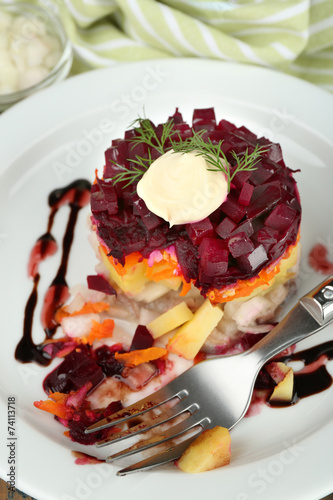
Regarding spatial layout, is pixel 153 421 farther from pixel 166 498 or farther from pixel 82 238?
pixel 82 238

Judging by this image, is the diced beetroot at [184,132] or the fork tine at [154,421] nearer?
the fork tine at [154,421]

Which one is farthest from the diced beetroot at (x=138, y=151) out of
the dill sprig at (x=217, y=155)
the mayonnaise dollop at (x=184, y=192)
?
the mayonnaise dollop at (x=184, y=192)

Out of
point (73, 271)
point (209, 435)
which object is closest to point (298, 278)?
point (209, 435)

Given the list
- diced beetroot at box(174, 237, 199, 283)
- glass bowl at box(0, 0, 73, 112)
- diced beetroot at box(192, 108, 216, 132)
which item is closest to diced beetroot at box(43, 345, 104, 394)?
diced beetroot at box(174, 237, 199, 283)

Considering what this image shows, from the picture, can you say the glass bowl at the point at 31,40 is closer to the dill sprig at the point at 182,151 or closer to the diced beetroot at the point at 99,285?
the dill sprig at the point at 182,151

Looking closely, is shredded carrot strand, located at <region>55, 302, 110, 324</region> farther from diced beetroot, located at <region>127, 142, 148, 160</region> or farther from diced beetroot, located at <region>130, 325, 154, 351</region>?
diced beetroot, located at <region>127, 142, 148, 160</region>

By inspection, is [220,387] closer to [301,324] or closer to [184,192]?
[301,324]
